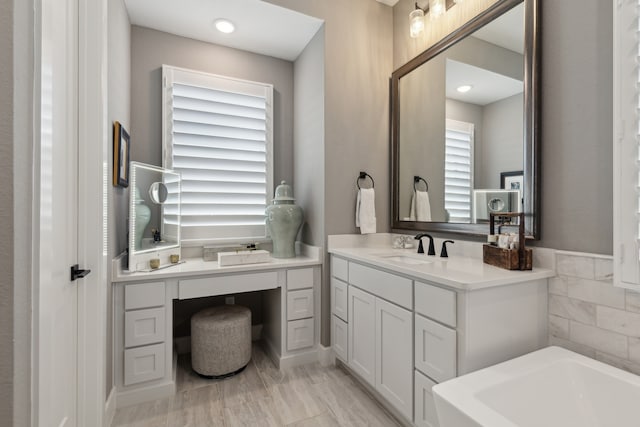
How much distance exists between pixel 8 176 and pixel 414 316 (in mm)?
1547

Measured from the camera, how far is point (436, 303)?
130cm

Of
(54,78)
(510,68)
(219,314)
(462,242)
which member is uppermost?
(510,68)

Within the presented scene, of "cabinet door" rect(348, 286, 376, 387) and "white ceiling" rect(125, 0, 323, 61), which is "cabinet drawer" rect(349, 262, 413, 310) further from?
"white ceiling" rect(125, 0, 323, 61)

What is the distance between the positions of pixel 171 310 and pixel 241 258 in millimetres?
551

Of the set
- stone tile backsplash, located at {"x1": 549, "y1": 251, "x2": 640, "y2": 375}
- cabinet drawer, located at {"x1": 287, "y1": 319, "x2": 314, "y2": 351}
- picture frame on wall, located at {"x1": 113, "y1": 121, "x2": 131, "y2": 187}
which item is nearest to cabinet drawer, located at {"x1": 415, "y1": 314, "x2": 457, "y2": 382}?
stone tile backsplash, located at {"x1": 549, "y1": 251, "x2": 640, "y2": 375}

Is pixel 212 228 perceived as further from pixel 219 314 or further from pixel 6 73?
pixel 6 73

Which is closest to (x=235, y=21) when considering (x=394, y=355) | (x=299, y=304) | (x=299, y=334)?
(x=299, y=304)

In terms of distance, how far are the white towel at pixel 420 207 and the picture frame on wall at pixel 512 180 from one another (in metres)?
0.58

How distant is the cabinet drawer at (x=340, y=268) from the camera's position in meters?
2.02

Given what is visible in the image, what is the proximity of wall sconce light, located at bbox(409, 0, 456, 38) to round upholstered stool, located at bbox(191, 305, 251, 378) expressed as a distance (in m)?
2.48

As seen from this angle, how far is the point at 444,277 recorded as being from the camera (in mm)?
1248

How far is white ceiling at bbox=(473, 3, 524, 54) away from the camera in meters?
1.50

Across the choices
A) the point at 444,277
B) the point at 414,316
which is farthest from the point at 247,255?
the point at 444,277

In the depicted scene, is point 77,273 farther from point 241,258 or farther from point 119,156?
point 241,258
